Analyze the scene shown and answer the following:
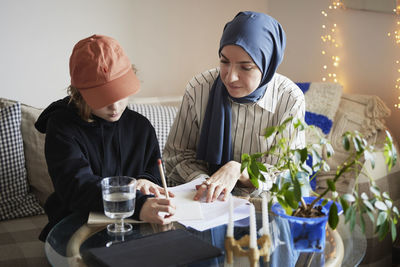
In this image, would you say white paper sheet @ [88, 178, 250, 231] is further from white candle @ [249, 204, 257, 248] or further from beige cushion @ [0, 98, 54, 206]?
beige cushion @ [0, 98, 54, 206]

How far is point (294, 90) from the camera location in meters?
1.90

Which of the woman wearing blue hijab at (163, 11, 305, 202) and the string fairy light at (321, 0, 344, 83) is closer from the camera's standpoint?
the woman wearing blue hijab at (163, 11, 305, 202)

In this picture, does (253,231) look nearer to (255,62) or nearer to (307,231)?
(307,231)

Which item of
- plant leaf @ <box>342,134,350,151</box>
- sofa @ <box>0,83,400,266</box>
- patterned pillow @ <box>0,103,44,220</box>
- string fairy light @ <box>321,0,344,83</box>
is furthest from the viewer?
string fairy light @ <box>321,0,344,83</box>

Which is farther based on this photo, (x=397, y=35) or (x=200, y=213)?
(x=397, y=35)

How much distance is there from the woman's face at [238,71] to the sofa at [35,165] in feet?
2.75

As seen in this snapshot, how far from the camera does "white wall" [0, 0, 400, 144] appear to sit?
2517mm

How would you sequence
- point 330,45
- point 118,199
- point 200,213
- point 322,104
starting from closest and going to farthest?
1. point 118,199
2. point 200,213
3. point 322,104
4. point 330,45

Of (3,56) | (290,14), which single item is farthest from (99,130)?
(290,14)

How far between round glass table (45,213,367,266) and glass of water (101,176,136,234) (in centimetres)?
5

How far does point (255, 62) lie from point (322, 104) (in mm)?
1042

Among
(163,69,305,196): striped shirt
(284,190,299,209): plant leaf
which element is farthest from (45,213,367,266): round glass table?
(163,69,305,196): striped shirt

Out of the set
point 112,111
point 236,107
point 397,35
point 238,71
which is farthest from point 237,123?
point 397,35

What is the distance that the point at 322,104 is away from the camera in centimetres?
265
